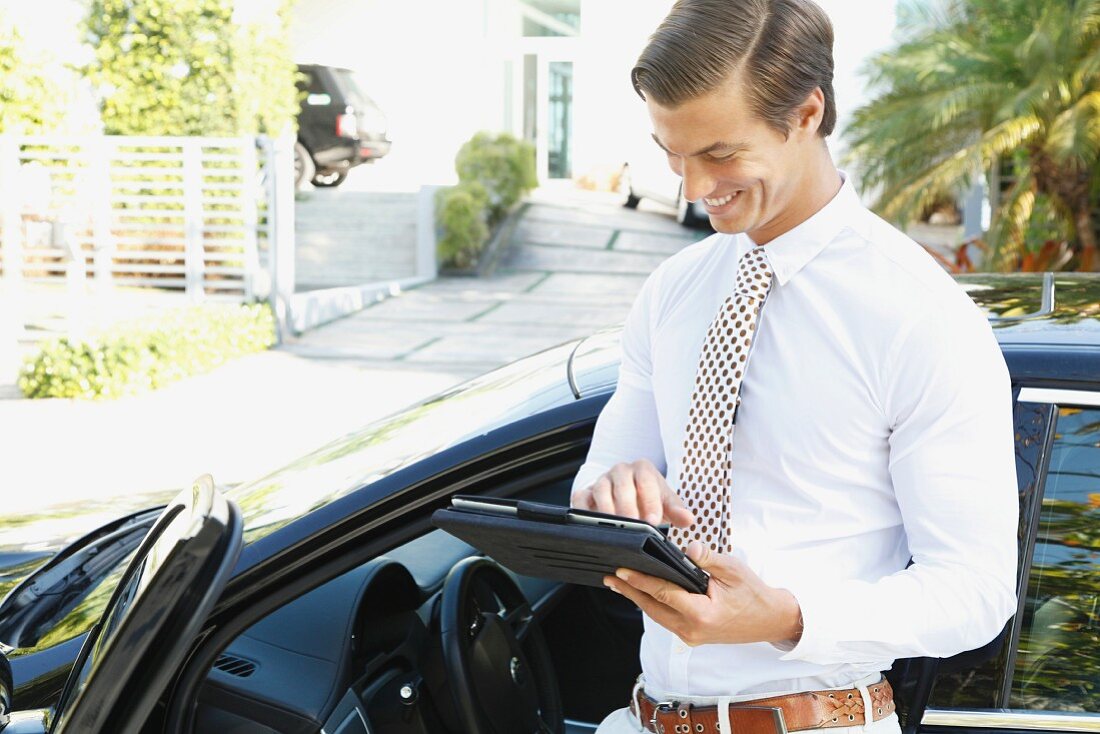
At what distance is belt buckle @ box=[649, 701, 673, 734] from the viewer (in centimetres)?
153

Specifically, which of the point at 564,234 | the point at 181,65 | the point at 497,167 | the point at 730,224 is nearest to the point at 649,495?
the point at 730,224

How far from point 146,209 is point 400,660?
11.6 meters

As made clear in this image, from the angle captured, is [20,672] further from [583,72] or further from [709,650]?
[583,72]

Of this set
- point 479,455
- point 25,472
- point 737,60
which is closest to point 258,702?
point 479,455

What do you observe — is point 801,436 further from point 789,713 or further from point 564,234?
point 564,234

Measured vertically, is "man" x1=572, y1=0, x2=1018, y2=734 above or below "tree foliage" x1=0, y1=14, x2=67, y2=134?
below

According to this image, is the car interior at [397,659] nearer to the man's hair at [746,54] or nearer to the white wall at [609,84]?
the man's hair at [746,54]

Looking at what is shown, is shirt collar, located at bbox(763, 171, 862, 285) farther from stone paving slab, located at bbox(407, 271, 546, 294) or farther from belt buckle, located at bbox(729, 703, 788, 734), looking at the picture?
stone paving slab, located at bbox(407, 271, 546, 294)

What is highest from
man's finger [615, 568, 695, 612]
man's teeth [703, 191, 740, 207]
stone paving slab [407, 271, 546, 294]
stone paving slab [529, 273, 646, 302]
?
man's teeth [703, 191, 740, 207]

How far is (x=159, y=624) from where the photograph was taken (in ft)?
4.56

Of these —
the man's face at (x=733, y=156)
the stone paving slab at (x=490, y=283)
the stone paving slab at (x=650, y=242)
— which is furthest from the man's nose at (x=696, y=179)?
the stone paving slab at (x=650, y=242)

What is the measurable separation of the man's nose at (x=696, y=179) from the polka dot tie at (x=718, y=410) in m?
0.12

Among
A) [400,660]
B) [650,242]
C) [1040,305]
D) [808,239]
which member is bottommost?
[650,242]

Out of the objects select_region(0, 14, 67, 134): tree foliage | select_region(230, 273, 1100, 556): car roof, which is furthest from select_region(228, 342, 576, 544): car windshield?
select_region(0, 14, 67, 134): tree foliage
